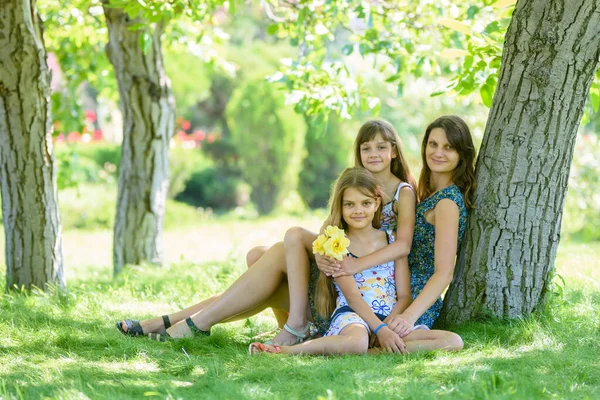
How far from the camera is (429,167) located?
3.68 metres

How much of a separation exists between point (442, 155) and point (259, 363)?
134 cm

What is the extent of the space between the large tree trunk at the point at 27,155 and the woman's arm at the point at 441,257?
7.89 feet

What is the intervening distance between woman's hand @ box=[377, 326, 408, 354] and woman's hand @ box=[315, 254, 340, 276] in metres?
0.34

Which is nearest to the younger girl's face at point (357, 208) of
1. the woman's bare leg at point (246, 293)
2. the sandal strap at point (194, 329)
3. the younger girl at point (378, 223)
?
the younger girl at point (378, 223)

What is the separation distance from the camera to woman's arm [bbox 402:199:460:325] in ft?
11.1

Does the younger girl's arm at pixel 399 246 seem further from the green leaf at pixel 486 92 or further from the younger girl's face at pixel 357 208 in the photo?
the green leaf at pixel 486 92

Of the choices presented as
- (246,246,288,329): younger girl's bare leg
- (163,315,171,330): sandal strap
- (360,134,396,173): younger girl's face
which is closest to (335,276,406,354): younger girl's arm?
(246,246,288,329): younger girl's bare leg

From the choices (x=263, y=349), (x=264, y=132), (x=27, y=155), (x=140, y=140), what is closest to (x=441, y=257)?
(x=263, y=349)

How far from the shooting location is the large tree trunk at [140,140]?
588cm

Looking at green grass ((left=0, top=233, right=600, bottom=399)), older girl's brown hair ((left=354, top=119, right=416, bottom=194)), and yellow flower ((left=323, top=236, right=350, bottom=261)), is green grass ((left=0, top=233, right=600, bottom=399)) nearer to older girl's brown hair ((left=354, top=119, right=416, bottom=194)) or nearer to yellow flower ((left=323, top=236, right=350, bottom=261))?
yellow flower ((left=323, top=236, right=350, bottom=261))

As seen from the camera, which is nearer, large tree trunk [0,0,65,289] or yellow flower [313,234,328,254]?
yellow flower [313,234,328,254]

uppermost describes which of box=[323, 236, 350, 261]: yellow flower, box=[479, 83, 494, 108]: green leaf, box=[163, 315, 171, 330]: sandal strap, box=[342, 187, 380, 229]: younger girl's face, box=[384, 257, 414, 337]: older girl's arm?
box=[479, 83, 494, 108]: green leaf

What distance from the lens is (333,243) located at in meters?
3.31

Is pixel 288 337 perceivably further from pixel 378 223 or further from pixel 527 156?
pixel 527 156
